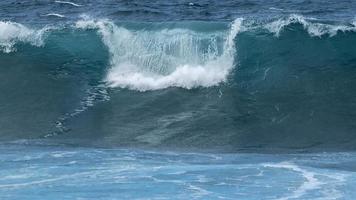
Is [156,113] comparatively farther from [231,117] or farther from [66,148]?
[66,148]

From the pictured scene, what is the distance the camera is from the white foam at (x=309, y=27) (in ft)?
76.8

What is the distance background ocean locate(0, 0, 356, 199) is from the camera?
1444 cm

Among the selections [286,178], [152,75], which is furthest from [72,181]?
[152,75]

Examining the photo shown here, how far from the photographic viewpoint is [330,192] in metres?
13.3

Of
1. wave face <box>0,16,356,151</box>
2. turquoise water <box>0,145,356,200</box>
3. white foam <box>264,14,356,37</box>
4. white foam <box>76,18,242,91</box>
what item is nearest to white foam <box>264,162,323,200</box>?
turquoise water <box>0,145,356,200</box>

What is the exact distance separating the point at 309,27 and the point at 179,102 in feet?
16.0

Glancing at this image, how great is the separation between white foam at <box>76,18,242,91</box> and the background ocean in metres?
0.04

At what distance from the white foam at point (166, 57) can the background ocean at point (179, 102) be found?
4 cm

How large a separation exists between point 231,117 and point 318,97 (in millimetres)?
2353

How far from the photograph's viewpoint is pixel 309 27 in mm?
23656

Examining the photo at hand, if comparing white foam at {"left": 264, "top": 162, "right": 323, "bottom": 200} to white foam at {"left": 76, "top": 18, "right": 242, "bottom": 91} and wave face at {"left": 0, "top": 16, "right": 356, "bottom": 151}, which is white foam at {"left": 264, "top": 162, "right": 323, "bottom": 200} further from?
white foam at {"left": 76, "top": 18, "right": 242, "bottom": 91}

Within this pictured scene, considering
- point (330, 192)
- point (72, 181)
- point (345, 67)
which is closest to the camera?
point (330, 192)

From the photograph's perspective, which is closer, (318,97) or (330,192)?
(330,192)

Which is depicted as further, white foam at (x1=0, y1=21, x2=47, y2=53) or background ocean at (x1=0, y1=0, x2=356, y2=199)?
white foam at (x1=0, y1=21, x2=47, y2=53)
